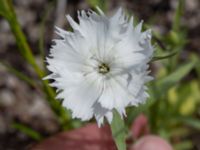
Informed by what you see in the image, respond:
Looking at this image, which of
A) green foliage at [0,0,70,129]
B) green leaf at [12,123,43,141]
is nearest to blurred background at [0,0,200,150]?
green leaf at [12,123,43,141]

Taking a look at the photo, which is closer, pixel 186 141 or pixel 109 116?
pixel 109 116

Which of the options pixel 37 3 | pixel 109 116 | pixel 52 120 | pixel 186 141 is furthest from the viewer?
pixel 37 3

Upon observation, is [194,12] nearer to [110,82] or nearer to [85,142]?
[85,142]

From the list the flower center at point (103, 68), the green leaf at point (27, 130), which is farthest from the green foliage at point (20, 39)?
the flower center at point (103, 68)

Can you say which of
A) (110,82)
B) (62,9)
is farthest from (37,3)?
(110,82)

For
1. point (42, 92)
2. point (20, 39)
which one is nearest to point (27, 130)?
point (42, 92)

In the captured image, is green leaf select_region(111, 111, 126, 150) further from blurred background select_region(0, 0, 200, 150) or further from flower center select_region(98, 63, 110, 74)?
blurred background select_region(0, 0, 200, 150)
